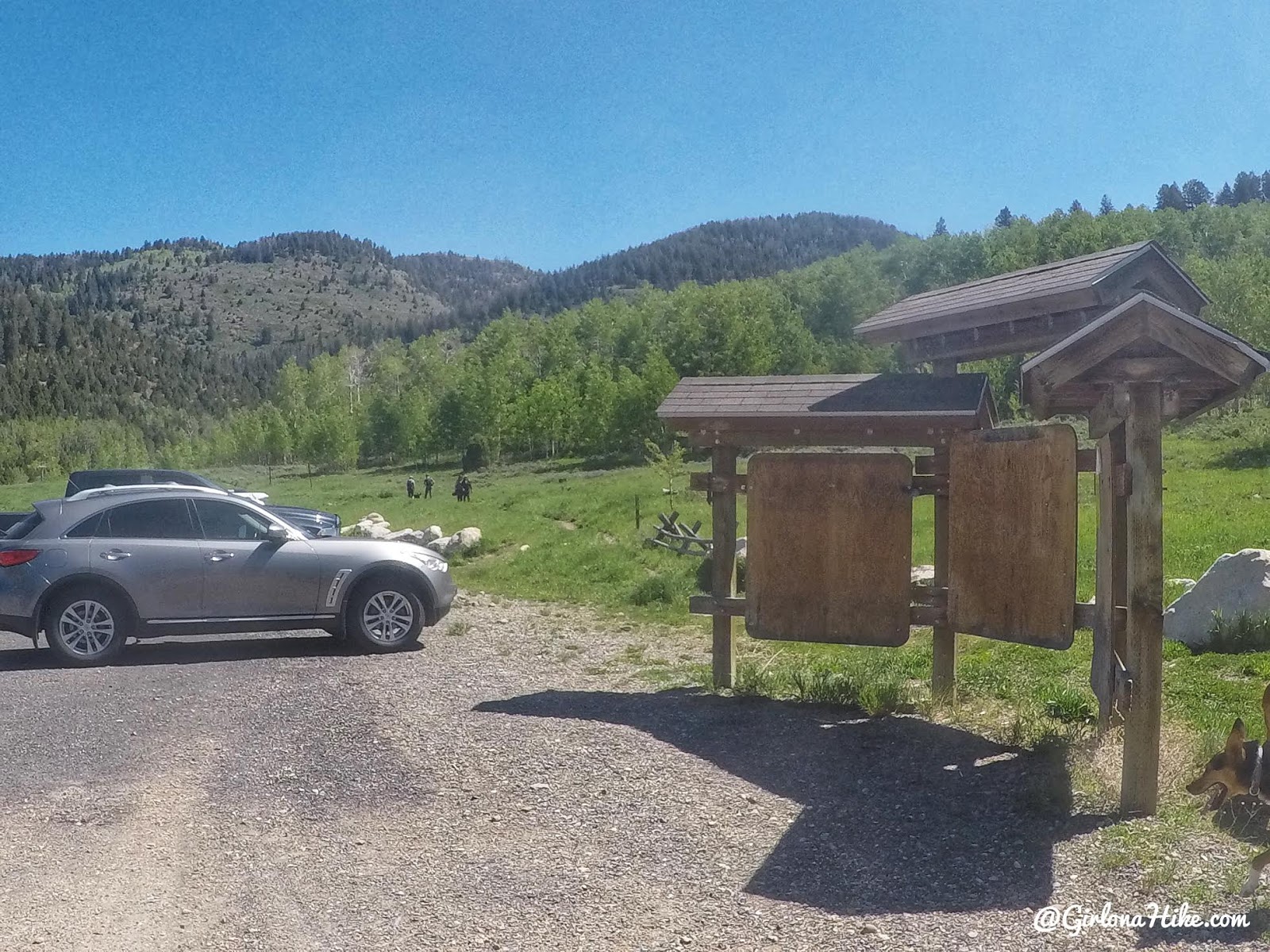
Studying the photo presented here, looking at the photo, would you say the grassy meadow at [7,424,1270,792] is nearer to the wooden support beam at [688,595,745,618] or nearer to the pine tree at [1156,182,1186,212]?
the wooden support beam at [688,595,745,618]

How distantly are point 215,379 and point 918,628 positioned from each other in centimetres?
18344

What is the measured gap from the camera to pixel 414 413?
275 ft

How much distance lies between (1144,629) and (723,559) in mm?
3688

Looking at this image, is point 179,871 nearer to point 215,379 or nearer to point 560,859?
point 560,859

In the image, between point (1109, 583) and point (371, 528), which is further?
point (371, 528)

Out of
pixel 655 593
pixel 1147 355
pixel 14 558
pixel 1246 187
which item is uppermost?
pixel 1246 187

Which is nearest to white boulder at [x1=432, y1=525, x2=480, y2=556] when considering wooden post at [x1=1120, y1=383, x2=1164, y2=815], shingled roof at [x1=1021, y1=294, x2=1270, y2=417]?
shingled roof at [x1=1021, y1=294, x2=1270, y2=417]

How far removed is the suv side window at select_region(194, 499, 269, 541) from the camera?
10.7 meters

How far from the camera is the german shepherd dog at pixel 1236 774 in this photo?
15.8ft

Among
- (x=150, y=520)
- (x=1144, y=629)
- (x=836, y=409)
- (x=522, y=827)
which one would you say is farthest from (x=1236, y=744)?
(x=150, y=520)

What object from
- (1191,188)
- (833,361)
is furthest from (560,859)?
(1191,188)

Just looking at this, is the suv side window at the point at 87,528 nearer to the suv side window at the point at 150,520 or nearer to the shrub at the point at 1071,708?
the suv side window at the point at 150,520

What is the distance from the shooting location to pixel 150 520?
10.5m

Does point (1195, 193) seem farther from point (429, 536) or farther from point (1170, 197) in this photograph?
point (429, 536)
